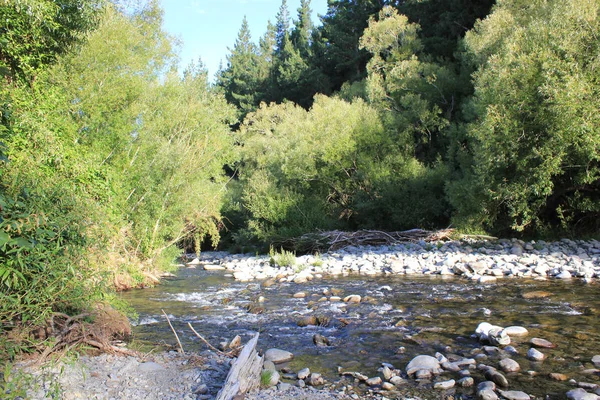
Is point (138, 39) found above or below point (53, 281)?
above

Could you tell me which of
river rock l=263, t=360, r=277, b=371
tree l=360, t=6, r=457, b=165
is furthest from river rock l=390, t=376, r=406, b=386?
tree l=360, t=6, r=457, b=165

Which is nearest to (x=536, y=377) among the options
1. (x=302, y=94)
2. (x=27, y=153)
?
(x=27, y=153)

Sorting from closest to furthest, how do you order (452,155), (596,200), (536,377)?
(536,377)
(596,200)
(452,155)

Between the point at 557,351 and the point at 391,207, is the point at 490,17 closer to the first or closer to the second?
the point at 391,207

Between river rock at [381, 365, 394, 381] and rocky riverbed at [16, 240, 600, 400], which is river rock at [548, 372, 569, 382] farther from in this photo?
river rock at [381, 365, 394, 381]

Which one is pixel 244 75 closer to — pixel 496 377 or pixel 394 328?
pixel 394 328

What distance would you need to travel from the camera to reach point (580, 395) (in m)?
4.61

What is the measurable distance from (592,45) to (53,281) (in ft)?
53.8

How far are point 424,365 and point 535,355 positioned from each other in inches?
62.5

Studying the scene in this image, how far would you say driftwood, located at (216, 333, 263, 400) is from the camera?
176 inches

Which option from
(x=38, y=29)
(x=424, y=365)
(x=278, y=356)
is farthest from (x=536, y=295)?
(x=38, y=29)

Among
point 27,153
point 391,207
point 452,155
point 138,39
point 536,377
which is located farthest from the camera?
point 452,155

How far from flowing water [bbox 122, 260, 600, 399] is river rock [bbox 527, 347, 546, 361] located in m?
0.08

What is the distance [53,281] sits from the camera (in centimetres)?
475
